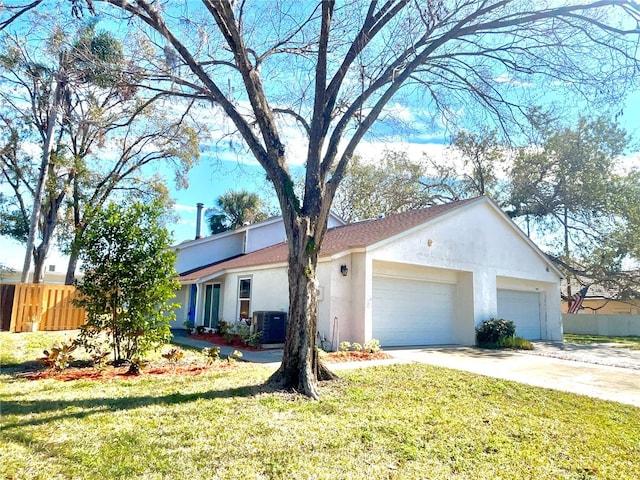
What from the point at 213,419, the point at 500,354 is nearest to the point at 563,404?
the point at 213,419

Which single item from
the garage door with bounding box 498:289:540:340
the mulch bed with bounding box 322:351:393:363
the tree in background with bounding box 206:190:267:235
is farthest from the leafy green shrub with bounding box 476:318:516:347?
the tree in background with bounding box 206:190:267:235

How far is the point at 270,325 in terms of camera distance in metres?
12.9

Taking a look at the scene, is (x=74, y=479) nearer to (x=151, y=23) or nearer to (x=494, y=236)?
(x=151, y=23)

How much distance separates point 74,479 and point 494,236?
16192 mm

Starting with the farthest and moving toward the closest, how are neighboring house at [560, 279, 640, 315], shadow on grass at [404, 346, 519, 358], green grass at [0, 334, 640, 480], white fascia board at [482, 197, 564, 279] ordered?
neighboring house at [560, 279, 640, 315], white fascia board at [482, 197, 564, 279], shadow on grass at [404, 346, 519, 358], green grass at [0, 334, 640, 480]

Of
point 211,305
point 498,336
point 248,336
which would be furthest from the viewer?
point 211,305

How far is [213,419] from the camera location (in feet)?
16.4

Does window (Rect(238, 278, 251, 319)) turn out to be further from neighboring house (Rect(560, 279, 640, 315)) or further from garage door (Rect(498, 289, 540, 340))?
neighboring house (Rect(560, 279, 640, 315))

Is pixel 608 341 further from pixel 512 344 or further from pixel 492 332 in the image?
pixel 492 332

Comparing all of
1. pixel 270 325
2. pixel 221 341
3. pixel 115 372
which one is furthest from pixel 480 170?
pixel 115 372

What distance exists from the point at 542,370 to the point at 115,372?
30.7 feet

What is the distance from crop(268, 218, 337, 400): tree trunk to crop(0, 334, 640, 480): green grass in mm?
385

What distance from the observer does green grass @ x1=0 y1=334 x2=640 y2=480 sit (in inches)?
147

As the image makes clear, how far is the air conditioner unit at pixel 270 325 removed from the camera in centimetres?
1281
